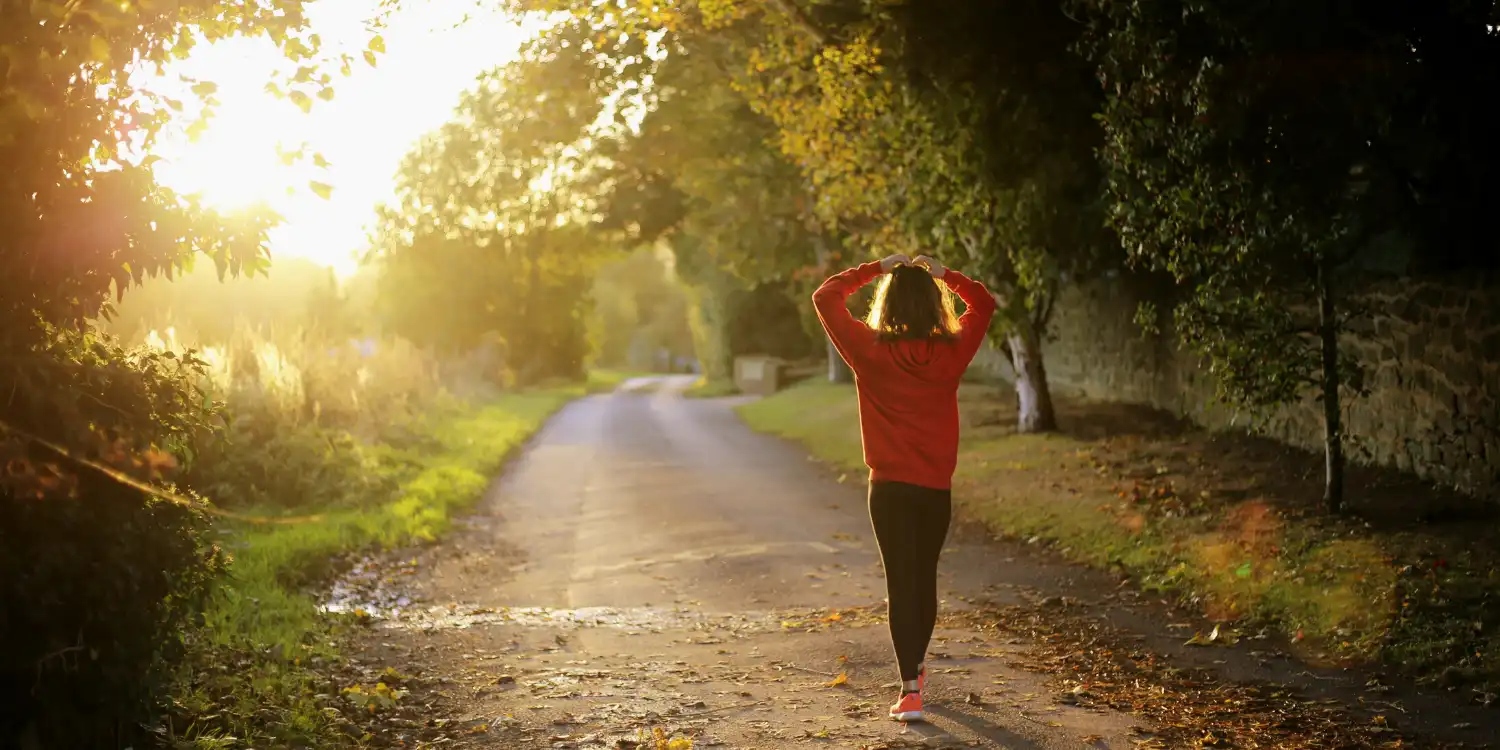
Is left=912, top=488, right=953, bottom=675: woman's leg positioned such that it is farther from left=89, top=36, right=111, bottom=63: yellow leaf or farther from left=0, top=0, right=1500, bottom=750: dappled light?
left=89, top=36, right=111, bottom=63: yellow leaf

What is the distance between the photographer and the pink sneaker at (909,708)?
637 centimetres

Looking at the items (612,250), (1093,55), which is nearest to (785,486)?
(1093,55)

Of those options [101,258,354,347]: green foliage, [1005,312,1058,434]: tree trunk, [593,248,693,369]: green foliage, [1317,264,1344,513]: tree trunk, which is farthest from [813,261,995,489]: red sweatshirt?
Answer: [593,248,693,369]: green foliage

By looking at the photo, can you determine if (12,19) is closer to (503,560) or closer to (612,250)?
(503,560)

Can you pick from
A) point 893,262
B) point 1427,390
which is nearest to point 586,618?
point 893,262

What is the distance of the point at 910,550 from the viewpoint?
6.46 metres

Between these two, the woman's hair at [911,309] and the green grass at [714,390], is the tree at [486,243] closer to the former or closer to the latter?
the green grass at [714,390]

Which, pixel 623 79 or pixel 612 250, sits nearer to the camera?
pixel 623 79

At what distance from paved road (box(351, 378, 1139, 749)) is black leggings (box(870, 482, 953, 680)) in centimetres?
40

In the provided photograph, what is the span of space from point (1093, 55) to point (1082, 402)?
11586mm

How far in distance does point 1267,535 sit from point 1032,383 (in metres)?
9.80

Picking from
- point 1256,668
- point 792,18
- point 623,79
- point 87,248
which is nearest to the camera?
point 87,248

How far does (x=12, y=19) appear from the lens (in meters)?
4.80

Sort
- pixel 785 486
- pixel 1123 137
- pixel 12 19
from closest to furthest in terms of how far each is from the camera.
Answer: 1. pixel 12 19
2. pixel 1123 137
3. pixel 785 486
